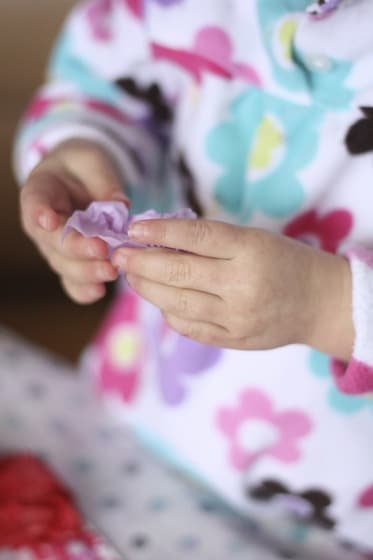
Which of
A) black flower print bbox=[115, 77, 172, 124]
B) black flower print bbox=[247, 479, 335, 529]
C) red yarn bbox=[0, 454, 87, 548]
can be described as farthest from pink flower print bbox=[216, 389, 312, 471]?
black flower print bbox=[115, 77, 172, 124]

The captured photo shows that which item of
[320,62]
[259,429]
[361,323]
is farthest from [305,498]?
[320,62]

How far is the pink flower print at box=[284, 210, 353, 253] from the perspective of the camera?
525 millimetres

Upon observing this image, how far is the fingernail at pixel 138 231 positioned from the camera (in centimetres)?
42

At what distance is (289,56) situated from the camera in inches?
20.7

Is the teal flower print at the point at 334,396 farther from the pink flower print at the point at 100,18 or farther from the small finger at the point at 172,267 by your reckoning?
the pink flower print at the point at 100,18

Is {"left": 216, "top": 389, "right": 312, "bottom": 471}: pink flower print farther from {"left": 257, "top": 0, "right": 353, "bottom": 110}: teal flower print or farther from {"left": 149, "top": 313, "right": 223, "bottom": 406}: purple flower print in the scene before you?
{"left": 257, "top": 0, "right": 353, "bottom": 110}: teal flower print

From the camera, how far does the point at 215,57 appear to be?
0.57 meters

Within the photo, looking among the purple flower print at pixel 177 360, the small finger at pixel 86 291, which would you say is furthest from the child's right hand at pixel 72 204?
the purple flower print at pixel 177 360

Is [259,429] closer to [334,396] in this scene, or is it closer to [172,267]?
[334,396]

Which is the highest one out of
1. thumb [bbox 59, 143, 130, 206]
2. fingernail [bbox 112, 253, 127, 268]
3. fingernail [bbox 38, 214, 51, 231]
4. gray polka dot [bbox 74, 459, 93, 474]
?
thumb [bbox 59, 143, 130, 206]

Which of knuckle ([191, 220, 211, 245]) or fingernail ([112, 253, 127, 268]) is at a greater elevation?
knuckle ([191, 220, 211, 245])

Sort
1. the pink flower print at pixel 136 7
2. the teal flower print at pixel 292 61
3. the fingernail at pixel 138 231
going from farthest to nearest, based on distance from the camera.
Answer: the pink flower print at pixel 136 7, the teal flower print at pixel 292 61, the fingernail at pixel 138 231

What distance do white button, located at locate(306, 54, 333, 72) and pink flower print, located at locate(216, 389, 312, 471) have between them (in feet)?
0.71

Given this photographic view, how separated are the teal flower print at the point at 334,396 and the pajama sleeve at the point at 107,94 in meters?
0.20
